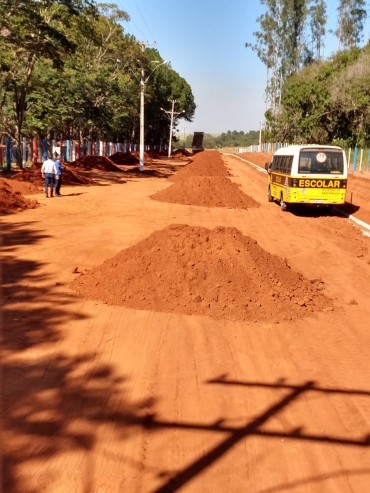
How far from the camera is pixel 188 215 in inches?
751

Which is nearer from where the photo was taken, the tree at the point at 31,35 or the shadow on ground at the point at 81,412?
the shadow on ground at the point at 81,412

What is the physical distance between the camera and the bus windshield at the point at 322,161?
1839 cm

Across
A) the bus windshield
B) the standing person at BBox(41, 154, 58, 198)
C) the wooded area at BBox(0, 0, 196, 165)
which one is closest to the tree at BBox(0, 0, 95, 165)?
the wooded area at BBox(0, 0, 196, 165)

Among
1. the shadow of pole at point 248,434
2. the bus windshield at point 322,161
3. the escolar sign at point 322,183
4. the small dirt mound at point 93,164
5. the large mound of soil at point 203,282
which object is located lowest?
the shadow of pole at point 248,434

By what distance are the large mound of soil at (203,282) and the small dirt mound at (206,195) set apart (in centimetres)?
1197

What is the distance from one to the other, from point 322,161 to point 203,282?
1067cm

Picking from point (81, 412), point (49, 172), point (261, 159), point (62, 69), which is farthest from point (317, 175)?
point (261, 159)

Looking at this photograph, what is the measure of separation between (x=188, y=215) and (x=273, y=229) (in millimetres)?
3452

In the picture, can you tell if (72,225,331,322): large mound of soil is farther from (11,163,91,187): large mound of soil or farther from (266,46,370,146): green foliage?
(266,46,370,146): green foliage

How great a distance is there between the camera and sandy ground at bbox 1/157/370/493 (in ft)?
14.9

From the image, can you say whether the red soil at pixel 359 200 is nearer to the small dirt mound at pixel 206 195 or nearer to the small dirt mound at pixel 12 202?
the small dirt mound at pixel 206 195

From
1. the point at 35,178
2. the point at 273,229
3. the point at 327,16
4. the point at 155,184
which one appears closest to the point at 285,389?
the point at 273,229

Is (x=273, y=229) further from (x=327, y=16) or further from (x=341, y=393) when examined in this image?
(x=327, y=16)

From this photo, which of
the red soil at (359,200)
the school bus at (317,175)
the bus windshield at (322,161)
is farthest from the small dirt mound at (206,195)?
the bus windshield at (322,161)
